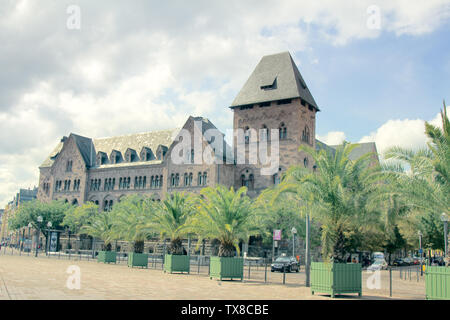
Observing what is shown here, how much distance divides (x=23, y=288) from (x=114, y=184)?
50091mm

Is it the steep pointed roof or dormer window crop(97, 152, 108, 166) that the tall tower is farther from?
dormer window crop(97, 152, 108, 166)

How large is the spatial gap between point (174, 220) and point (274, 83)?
A: 31.0 meters

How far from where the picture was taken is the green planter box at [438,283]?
1633 cm

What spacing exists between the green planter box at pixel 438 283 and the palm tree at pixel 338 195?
3668 millimetres

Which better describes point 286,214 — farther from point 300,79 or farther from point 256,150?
point 300,79

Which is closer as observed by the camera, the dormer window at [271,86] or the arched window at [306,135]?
the arched window at [306,135]

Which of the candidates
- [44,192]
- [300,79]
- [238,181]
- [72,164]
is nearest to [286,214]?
[238,181]

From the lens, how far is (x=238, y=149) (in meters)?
58.1

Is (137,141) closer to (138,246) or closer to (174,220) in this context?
(138,246)

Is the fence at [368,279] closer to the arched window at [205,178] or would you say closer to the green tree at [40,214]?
the arched window at [205,178]

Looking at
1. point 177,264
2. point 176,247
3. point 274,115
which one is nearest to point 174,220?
point 176,247

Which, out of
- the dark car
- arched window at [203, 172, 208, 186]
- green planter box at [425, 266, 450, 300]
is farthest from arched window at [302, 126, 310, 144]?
green planter box at [425, 266, 450, 300]

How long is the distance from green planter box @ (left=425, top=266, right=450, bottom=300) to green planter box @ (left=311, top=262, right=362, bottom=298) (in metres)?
2.95

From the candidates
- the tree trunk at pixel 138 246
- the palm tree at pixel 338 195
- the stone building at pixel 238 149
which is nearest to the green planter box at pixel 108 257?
the tree trunk at pixel 138 246
